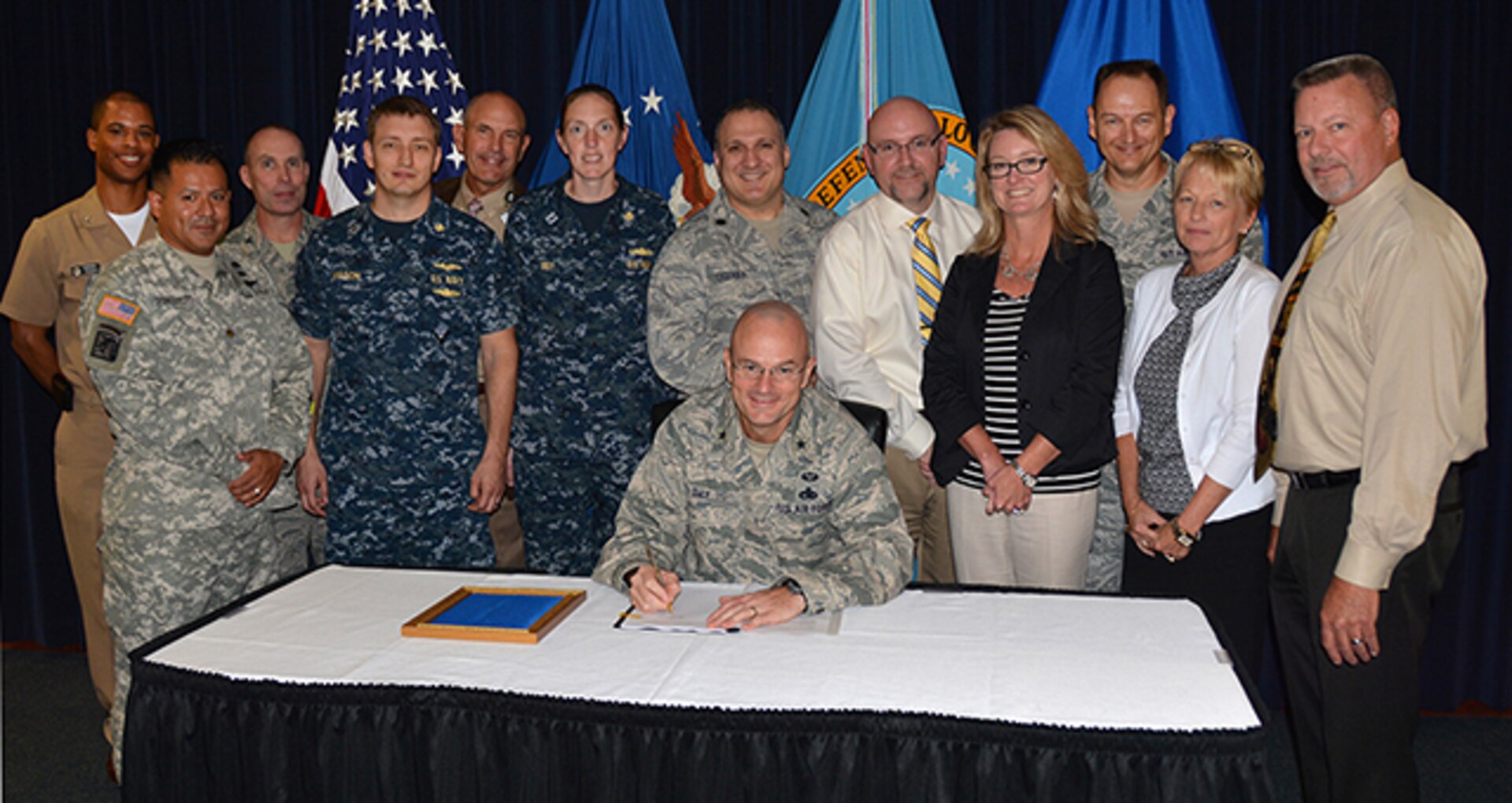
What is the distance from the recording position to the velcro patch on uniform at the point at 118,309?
8.60 feet

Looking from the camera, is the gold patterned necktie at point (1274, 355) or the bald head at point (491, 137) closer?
the gold patterned necktie at point (1274, 355)

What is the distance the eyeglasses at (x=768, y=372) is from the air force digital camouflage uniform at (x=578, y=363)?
3.33 ft

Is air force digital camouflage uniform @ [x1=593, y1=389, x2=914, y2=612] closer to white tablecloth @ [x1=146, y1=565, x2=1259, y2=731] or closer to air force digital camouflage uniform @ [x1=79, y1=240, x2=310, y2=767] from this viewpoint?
white tablecloth @ [x1=146, y1=565, x2=1259, y2=731]

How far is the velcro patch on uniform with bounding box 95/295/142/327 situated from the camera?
262 centimetres

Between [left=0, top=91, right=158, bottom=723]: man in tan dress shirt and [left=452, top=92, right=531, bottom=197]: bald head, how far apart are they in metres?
1.16

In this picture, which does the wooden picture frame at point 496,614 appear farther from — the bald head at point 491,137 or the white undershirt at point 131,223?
the white undershirt at point 131,223

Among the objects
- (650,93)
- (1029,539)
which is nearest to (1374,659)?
(1029,539)

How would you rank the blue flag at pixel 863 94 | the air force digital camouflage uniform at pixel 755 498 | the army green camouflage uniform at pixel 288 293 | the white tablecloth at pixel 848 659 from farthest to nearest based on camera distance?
the blue flag at pixel 863 94
the army green camouflage uniform at pixel 288 293
the air force digital camouflage uniform at pixel 755 498
the white tablecloth at pixel 848 659

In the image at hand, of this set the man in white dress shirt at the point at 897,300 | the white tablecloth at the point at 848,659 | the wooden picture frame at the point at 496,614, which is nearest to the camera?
the white tablecloth at the point at 848,659

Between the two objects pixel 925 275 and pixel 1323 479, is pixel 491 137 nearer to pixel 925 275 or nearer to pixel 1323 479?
pixel 925 275

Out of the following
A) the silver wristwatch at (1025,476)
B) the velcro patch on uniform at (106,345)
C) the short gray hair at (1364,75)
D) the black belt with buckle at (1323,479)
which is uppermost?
the short gray hair at (1364,75)

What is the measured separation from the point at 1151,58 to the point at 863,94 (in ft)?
3.45

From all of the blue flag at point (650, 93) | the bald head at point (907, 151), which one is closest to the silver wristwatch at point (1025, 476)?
the bald head at point (907, 151)

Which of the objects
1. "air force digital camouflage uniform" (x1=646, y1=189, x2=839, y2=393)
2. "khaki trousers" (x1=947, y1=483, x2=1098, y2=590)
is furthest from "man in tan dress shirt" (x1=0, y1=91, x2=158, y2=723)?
"khaki trousers" (x1=947, y1=483, x2=1098, y2=590)
